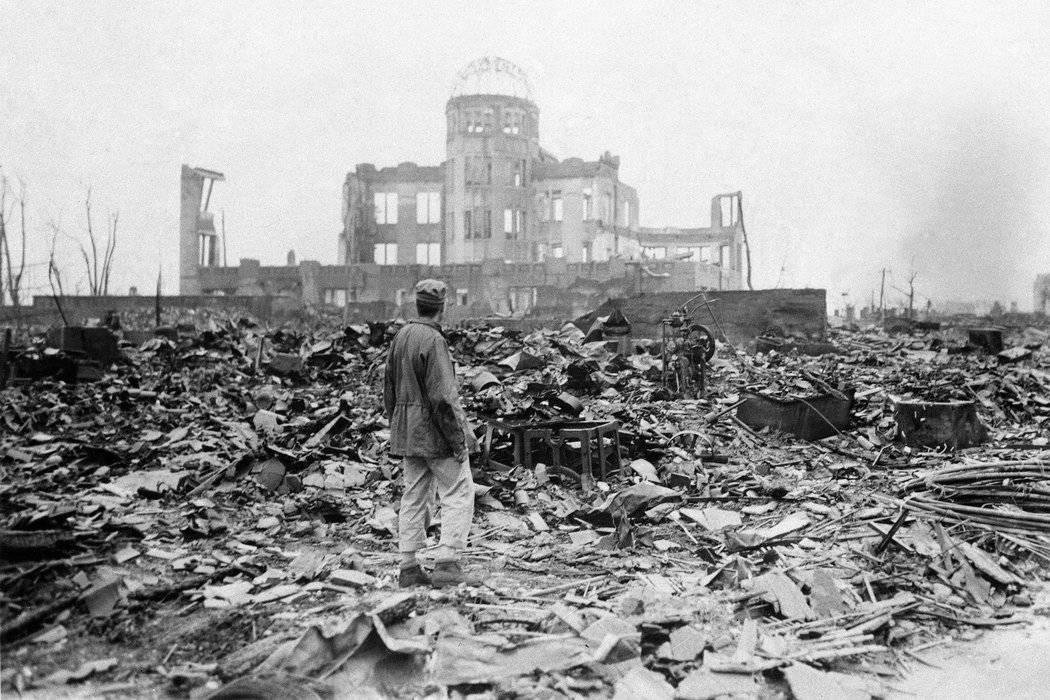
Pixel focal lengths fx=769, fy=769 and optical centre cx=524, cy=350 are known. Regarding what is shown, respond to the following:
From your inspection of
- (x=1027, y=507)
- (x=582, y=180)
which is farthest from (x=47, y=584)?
(x=582, y=180)

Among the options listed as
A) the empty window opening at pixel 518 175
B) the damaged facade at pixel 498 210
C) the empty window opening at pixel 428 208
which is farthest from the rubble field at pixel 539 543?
the empty window opening at pixel 428 208

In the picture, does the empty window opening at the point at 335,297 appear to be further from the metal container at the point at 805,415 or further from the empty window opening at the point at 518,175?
the metal container at the point at 805,415

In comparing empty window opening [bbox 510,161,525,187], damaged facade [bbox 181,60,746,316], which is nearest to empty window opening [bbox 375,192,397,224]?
damaged facade [bbox 181,60,746,316]

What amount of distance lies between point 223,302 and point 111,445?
66.3 feet

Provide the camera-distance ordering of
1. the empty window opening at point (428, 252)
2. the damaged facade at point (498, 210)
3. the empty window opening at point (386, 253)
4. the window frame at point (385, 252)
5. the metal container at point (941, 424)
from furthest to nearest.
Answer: the empty window opening at point (428, 252)
the empty window opening at point (386, 253)
the window frame at point (385, 252)
the damaged facade at point (498, 210)
the metal container at point (941, 424)

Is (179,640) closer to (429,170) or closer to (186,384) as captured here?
(186,384)

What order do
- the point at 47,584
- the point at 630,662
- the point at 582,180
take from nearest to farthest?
the point at 630,662 < the point at 47,584 < the point at 582,180

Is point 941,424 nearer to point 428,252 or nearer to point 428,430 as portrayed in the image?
point 428,430

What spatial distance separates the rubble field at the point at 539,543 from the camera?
341 cm

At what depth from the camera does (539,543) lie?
18.3 ft

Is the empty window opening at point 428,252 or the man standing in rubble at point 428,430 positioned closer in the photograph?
the man standing in rubble at point 428,430

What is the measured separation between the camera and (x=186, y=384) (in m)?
11.9

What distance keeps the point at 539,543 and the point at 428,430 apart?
4.40 ft

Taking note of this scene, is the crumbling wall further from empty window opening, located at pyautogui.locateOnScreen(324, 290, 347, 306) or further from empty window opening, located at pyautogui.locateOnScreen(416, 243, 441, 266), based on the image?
empty window opening, located at pyautogui.locateOnScreen(416, 243, 441, 266)
